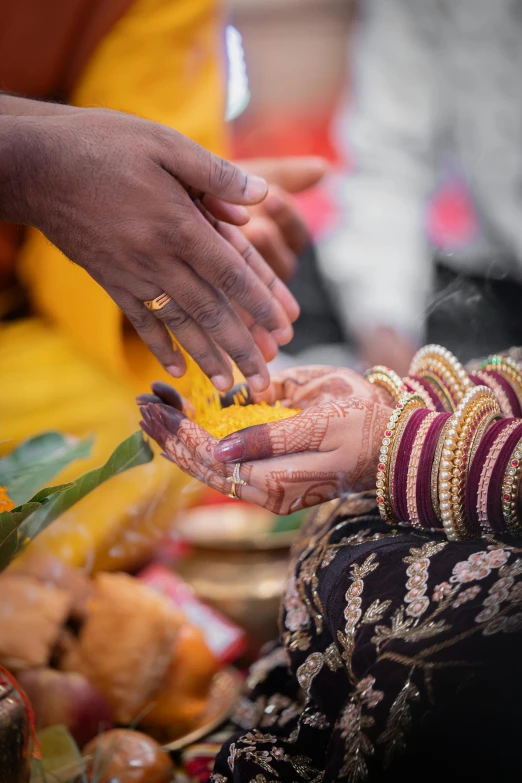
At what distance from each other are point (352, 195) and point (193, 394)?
0.42 meters

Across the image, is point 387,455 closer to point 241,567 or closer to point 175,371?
point 175,371

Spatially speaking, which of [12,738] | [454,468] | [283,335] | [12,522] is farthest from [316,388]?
[12,738]

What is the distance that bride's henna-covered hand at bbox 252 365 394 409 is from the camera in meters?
0.59

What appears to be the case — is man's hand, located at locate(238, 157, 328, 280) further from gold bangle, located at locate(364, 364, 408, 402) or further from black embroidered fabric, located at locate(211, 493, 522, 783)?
black embroidered fabric, located at locate(211, 493, 522, 783)

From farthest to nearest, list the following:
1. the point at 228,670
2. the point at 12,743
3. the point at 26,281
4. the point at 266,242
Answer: the point at 228,670 → the point at 26,281 → the point at 266,242 → the point at 12,743

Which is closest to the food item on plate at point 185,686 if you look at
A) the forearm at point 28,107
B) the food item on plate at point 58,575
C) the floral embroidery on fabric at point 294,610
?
the food item on plate at point 58,575

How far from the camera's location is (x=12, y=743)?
0.57m

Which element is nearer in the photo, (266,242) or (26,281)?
(266,242)

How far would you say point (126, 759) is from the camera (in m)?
0.67

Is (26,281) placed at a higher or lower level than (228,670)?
higher

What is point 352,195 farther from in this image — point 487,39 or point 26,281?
point 26,281

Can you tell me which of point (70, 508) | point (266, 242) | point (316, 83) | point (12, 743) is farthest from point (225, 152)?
point (12, 743)

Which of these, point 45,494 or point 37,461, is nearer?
point 45,494

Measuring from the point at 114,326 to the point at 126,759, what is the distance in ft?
1.40
